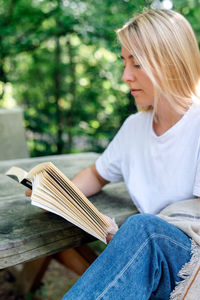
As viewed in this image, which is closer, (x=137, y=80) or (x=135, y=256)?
(x=135, y=256)

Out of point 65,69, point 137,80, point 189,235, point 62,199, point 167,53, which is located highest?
point 167,53

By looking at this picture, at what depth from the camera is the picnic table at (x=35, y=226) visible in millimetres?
1095

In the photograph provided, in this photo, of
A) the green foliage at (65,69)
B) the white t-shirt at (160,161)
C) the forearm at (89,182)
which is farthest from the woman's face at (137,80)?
the green foliage at (65,69)

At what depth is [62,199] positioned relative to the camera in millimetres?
1087

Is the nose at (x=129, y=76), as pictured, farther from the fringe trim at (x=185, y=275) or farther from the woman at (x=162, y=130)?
the fringe trim at (x=185, y=275)

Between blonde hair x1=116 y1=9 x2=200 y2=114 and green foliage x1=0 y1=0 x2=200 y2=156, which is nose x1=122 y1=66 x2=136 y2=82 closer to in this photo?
blonde hair x1=116 y1=9 x2=200 y2=114

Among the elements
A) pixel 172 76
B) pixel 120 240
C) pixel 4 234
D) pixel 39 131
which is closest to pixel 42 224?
pixel 4 234

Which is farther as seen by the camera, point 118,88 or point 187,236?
point 118,88

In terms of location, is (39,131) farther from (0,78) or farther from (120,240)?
(120,240)

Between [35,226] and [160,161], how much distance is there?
558 mm

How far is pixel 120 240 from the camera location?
1043 millimetres

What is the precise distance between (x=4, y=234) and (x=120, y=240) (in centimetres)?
38

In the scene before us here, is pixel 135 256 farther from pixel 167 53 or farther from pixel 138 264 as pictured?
pixel 167 53

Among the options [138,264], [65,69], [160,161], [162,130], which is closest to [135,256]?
[138,264]
